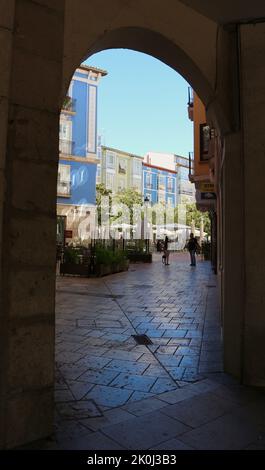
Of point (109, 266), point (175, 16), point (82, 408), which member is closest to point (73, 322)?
point (82, 408)

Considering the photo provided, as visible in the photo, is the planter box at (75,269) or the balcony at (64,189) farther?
the balcony at (64,189)

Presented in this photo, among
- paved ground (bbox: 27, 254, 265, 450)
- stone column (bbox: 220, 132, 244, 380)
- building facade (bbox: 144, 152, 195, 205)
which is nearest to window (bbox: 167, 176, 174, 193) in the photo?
building facade (bbox: 144, 152, 195, 205)

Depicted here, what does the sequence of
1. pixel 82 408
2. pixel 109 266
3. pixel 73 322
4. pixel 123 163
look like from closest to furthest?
pixel 82 408, pixel 73 322, pixel 109 266, pixel 123 163

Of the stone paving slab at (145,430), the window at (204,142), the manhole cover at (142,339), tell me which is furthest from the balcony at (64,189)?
the stone paving slab at (145,430)

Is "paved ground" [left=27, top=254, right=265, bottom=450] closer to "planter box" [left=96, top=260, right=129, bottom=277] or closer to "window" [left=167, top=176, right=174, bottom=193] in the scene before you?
"planter box" [left=96, top=260, right=129, bottom=277]

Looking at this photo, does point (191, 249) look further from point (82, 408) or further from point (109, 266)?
point (82, 408)

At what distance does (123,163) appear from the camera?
6438 centimetres

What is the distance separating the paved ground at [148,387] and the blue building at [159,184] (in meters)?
62.1

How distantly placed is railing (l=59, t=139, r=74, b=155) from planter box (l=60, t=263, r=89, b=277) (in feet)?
63.9

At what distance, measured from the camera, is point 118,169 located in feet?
206

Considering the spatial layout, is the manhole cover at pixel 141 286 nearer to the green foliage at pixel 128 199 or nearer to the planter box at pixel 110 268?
the planter box at pixel 110 268

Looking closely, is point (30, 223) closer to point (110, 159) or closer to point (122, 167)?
point (110, 159)

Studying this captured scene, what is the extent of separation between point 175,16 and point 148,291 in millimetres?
8017

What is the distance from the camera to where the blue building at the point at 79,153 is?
3247 cm
